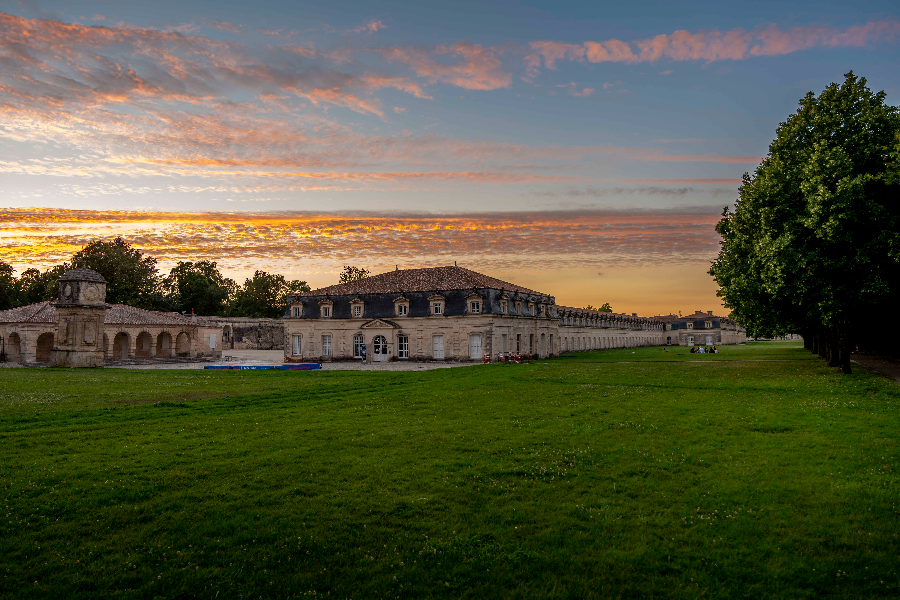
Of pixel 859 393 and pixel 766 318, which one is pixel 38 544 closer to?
pixel 859 393

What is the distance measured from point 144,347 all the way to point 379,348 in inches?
1239

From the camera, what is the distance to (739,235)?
35562 millimetres

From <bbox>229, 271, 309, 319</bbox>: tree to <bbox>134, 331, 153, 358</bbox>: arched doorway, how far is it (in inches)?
2095

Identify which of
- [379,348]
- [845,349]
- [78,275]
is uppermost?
[78,275]

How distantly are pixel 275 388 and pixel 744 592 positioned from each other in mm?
25105

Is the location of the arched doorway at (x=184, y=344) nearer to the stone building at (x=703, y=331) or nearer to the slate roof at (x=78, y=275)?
the slate roof at (x=78, y=275)

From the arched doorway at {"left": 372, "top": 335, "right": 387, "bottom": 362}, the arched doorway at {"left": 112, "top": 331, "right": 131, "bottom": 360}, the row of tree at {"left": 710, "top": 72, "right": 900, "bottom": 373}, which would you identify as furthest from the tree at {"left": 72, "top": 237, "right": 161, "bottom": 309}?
the row of tree at {"left": 710, "top": 72, "right": 900, "bottom": 373}

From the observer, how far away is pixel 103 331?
49062mm

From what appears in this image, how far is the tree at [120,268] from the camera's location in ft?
307

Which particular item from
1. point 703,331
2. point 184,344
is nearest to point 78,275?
point 184,344

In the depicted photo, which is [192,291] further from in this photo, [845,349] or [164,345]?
[845,349]

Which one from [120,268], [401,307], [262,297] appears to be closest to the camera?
[401,307]

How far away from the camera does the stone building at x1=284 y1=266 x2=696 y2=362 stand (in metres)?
59.4

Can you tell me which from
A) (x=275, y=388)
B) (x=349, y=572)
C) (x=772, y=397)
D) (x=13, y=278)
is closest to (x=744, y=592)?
(x=349, y=572)
